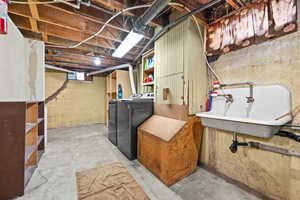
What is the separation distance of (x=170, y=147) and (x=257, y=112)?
1062 millimetres

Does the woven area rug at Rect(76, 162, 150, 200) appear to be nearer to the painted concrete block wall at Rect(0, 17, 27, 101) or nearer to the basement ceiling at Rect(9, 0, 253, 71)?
the painted concrete block wall at Rect(0, 17, 27, 101)

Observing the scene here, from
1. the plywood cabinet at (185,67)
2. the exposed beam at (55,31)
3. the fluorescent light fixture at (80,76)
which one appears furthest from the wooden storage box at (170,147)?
the fluorescent light fixture at (80,76)

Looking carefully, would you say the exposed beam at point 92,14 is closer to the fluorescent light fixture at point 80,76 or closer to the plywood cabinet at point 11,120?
the plywood cabinet at point 11,120

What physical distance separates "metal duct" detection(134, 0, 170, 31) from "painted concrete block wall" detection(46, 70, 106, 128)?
4375 millimetres

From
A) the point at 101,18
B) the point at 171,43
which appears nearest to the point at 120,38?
the point at 101,18

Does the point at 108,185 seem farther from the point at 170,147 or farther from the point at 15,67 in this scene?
the point at 15,67

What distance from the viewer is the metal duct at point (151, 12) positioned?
1.31m

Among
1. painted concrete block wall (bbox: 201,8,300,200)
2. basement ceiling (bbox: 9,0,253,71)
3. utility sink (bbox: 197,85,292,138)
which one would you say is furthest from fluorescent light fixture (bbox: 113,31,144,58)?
utility sink (bbox: 197,85,292,138)

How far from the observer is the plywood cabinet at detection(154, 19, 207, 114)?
173 cm

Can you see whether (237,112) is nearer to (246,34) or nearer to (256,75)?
(256,75)

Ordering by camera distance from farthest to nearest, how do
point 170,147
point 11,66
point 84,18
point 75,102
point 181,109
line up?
point 75,102, point 84,18, point 181,109, point 170,147, point 11,66

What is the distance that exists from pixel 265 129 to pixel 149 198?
4.40 feet

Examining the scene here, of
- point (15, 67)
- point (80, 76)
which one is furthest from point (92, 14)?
point (80, 76)

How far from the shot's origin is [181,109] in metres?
1.80
